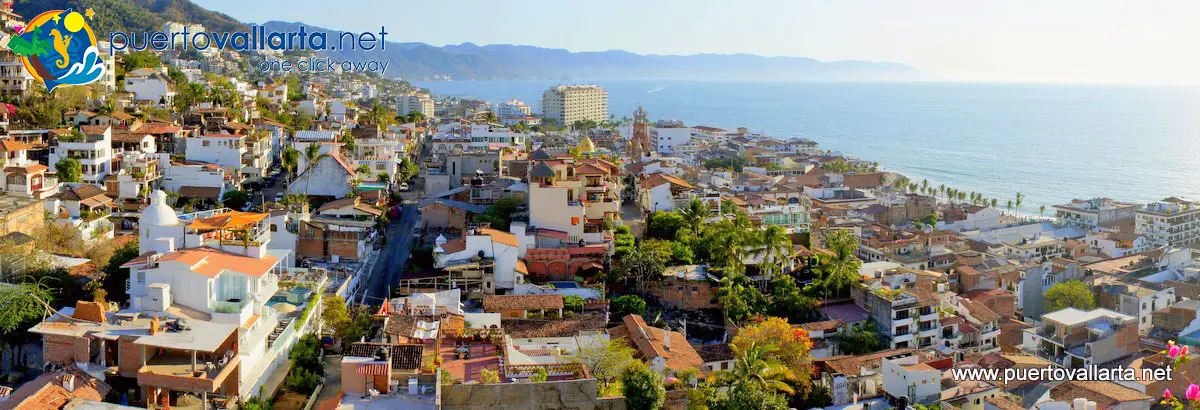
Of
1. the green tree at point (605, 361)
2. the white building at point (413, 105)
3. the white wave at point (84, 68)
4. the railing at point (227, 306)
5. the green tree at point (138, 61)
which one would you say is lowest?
the green tree at point (605, 361)

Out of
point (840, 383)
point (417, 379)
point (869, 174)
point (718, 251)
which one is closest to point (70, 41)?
point (718, 251)

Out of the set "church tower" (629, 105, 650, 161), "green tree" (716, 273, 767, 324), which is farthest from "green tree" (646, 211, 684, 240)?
"church tower" (629, 105, 650, 161)

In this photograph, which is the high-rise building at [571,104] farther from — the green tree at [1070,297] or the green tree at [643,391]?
the green tree at [643,391]

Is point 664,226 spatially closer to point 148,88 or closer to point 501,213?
point 501,213

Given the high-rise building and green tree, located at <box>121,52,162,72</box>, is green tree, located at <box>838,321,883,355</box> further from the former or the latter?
the high-rise building

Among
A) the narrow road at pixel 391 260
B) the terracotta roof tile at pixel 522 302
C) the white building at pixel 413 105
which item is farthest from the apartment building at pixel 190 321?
the white building at pixel 413 105

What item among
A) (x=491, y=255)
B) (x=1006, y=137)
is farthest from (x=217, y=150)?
(x=1006, y=137)

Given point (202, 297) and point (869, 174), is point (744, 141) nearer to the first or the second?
point (869, 174)
